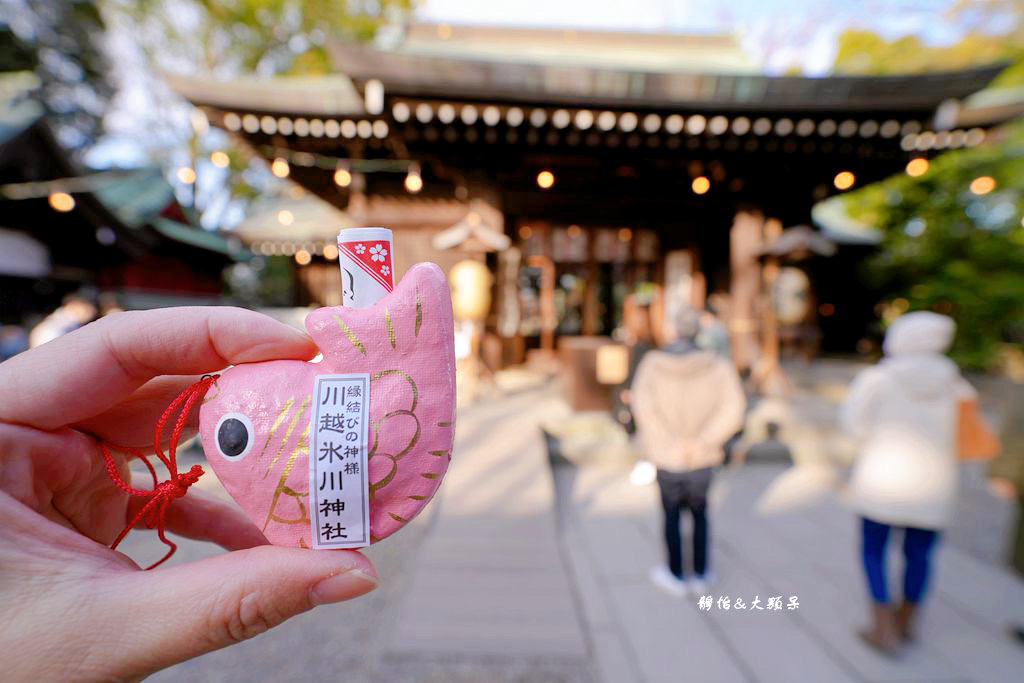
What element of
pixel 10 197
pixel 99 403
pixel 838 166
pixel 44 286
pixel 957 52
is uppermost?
pixel 957 52

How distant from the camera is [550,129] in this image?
466 cm

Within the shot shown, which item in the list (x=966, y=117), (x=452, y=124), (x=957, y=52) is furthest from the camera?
(x=957, y=52)

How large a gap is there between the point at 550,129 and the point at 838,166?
3.73 meters

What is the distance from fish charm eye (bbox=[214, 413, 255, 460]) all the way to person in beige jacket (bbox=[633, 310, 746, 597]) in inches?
78.3

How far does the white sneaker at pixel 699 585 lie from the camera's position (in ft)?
8.12

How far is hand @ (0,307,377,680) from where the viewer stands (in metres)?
0.65

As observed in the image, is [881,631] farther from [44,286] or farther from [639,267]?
[44,286]

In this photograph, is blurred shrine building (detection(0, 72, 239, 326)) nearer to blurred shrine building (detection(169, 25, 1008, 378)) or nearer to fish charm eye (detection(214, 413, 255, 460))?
blurred shrine building (detection(169, 25, 1008, 378))

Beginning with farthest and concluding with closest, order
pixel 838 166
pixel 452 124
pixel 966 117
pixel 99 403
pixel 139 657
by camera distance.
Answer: pixel 838 166, pixel 966 117, pixel 452 124, pixel 99 403, pixel 139 657

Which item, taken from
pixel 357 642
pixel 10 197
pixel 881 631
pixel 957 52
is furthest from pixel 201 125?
pixel 957 52

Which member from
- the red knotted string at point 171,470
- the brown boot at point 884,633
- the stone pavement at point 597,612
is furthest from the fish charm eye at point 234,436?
the brown boot at point 884,633

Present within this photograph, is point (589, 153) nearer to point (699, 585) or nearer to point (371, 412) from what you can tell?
point (699, 585)

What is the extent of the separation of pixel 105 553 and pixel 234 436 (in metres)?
0.28

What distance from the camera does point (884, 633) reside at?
6.84 ft
